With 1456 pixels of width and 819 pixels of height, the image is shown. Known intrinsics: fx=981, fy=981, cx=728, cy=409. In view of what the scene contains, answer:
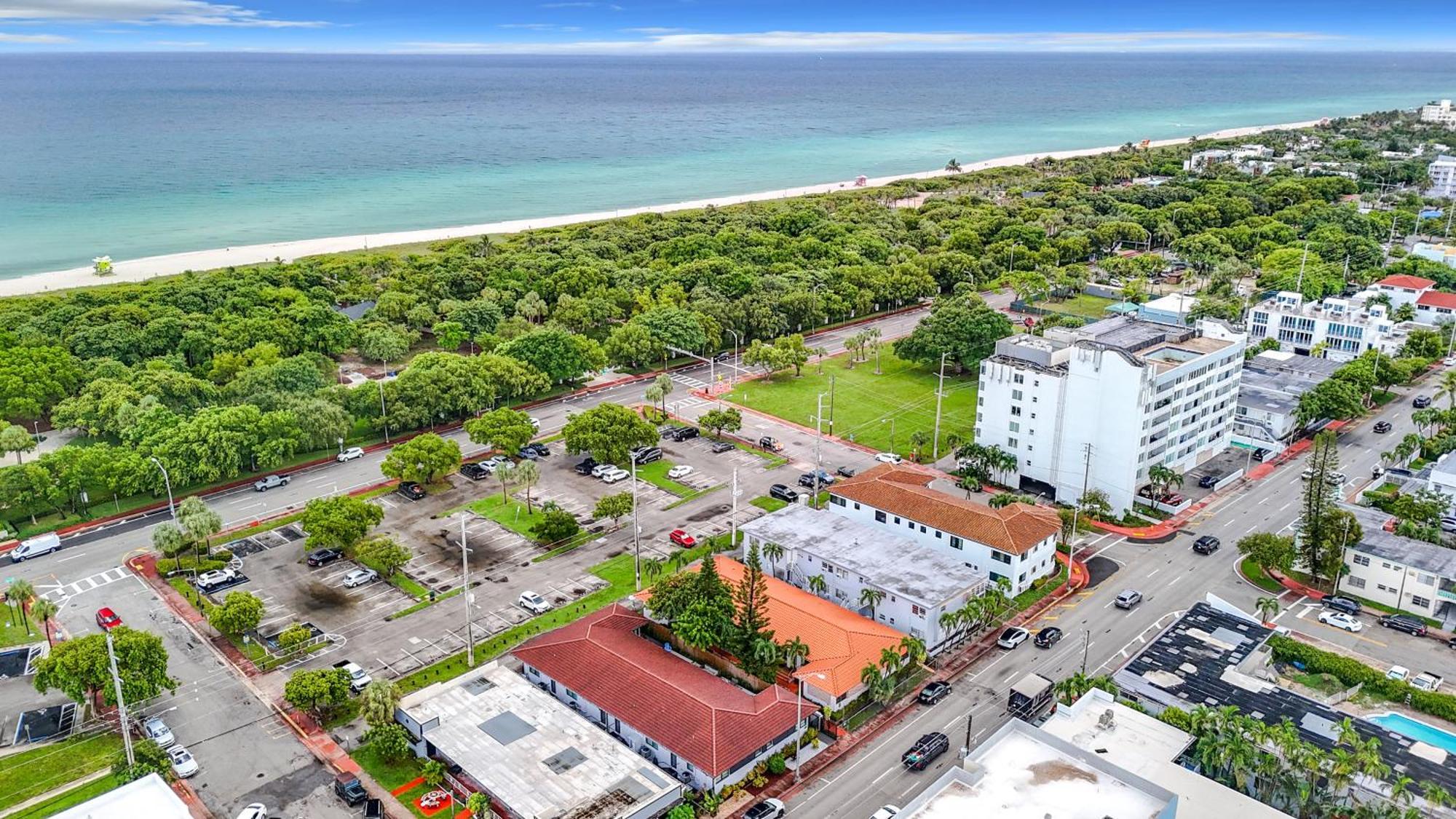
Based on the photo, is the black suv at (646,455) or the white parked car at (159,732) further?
the black suv at (646,455)

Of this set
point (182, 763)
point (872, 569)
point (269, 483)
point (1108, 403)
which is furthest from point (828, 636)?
point (269, 483)

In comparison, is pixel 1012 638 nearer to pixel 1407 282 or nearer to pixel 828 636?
pixel 828 636

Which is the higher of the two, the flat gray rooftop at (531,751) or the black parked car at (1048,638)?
the flat gray rooftop at (531,751)

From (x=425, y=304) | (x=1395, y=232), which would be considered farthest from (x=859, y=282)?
(x=1395, y=232)

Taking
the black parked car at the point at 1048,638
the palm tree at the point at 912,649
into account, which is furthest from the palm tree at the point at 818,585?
the black parked car at the point at 1048,638

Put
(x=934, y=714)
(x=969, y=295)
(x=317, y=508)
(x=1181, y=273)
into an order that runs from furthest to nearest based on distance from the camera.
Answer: (x=1181, y=273), (x=969, y=295), (x=317, y=508), (x=934, y=714)

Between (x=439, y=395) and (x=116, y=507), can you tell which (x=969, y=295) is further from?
(x=116, y=507)

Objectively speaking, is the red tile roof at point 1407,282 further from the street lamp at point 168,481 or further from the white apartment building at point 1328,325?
the street lamp at point 168,481
